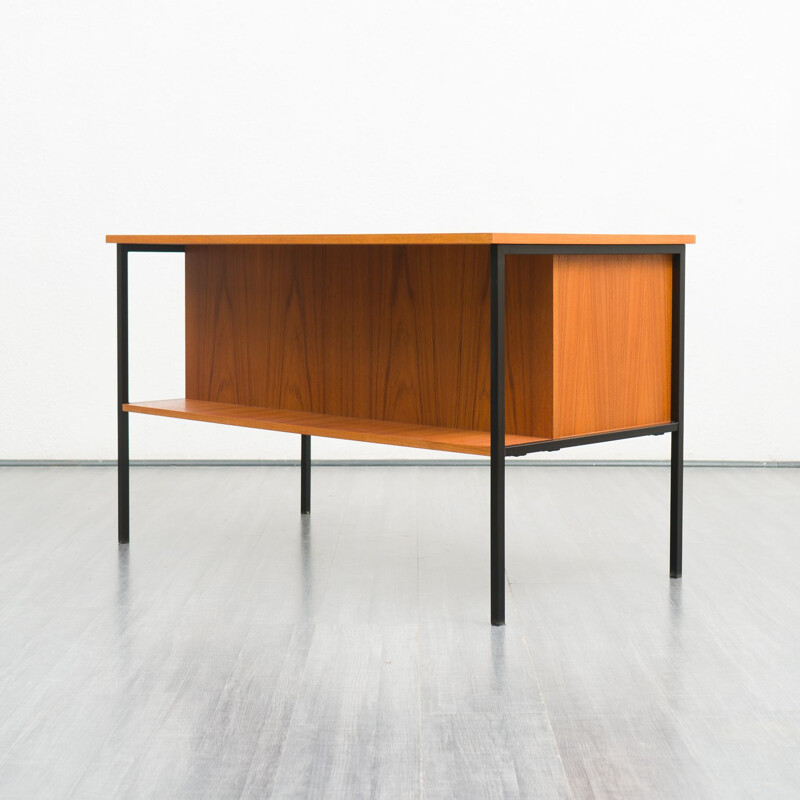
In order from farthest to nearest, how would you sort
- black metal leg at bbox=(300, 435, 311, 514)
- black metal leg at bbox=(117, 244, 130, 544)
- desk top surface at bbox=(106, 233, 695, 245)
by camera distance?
black metal leg at bbox=(300, 435, 311, 514) < black metal leg at bbox=(117, 244, 130, 544) < desk top surface at bbox=(106, 233, 695, 245)

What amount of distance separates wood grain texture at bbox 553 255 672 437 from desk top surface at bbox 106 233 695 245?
51 mm

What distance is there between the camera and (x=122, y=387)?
3.14 metres

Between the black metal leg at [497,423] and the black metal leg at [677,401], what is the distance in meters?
A: 0.54

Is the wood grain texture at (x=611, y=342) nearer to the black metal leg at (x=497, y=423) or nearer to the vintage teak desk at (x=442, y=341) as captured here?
the vintage teak desk at (x=442, y=341)

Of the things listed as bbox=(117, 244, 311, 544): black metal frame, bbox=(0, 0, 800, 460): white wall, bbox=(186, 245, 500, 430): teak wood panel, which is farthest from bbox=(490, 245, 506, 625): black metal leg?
bbox=(0, 0, 800, 460): white wall

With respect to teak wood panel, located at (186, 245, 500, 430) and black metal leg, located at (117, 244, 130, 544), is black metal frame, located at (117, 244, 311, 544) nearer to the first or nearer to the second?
black metal leg, located at (117, 244, 130, 544)

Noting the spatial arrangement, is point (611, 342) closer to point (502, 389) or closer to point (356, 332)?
point (502, 389)

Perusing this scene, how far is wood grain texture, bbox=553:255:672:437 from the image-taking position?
2469mm

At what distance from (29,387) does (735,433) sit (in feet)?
9.15

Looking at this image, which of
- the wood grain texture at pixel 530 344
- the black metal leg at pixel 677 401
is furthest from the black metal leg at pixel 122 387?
the black metal leg at pixel 677 401

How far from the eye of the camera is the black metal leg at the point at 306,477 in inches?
138

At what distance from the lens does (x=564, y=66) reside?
446 cm

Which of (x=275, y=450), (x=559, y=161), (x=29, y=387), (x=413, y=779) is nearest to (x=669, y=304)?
(x=413, y=779)

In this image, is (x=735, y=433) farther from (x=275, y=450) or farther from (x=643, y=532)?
(x=275, y=450)
